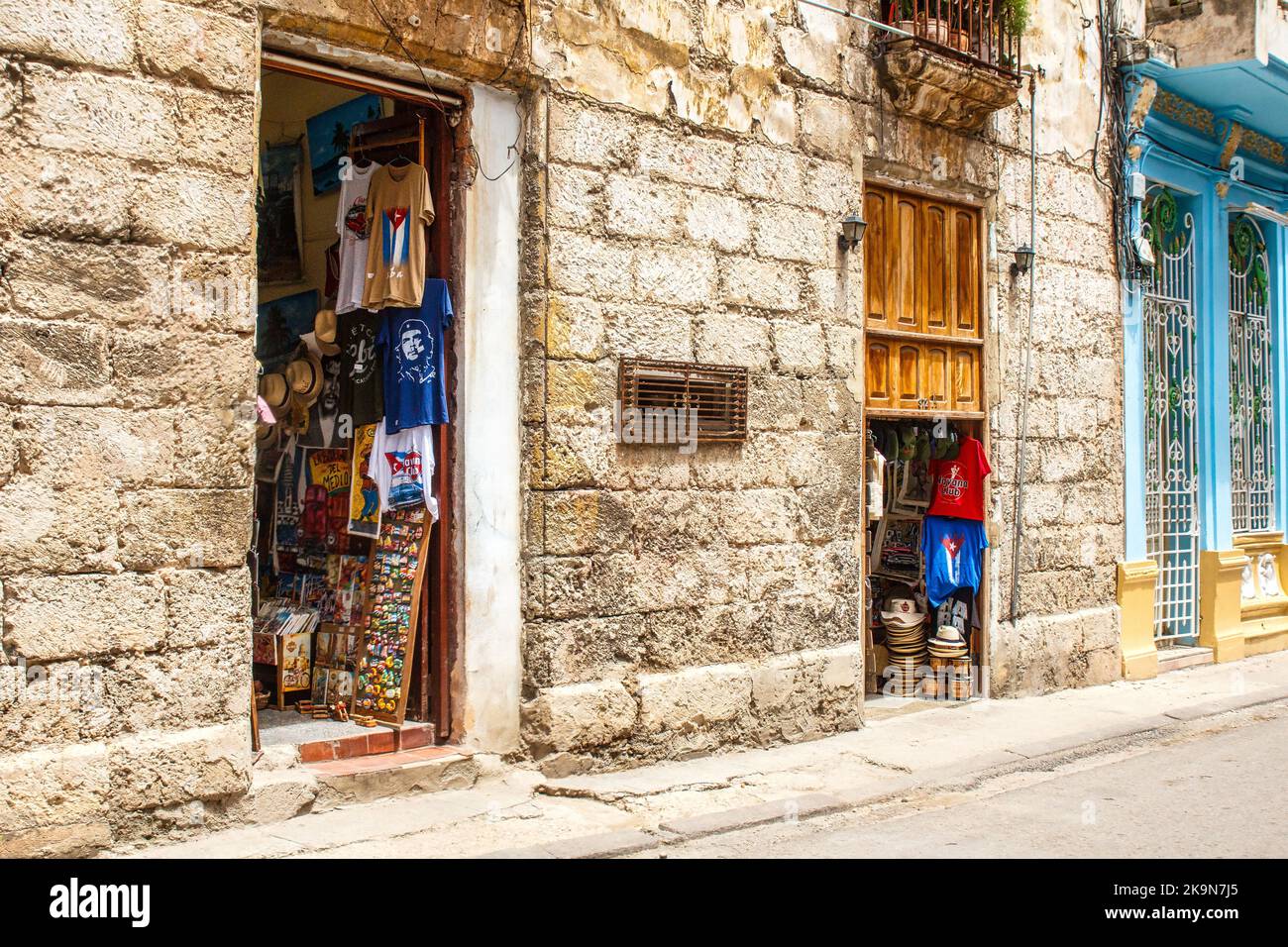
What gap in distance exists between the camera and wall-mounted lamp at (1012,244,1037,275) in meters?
10.4

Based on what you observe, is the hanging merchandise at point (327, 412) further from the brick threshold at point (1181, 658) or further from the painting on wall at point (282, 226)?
the brick threshold at point (1181, 658)

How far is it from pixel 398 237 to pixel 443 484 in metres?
1.34

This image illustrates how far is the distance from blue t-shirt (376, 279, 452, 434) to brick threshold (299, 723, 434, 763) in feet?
5.23

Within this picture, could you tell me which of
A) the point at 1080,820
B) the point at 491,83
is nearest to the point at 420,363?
the point at 491,83

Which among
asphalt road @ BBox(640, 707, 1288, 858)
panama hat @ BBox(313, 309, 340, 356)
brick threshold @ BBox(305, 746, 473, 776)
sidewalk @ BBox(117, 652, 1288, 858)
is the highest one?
panama hat @ BBox(313, 309, 340, 356)

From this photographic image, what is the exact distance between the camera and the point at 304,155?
8.80 m

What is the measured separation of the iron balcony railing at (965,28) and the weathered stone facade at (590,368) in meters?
0.47

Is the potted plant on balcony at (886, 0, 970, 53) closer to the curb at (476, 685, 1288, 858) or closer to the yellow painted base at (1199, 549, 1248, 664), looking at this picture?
the curb at (476, 685, 1288, 858)

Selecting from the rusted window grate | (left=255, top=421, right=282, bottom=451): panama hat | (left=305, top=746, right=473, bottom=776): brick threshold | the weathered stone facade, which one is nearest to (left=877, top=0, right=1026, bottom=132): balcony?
the weathered stone facade

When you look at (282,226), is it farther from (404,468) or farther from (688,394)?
(688,394)

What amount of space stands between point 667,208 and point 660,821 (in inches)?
137

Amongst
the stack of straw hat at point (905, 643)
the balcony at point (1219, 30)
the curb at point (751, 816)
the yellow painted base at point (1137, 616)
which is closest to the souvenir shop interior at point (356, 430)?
the curb at point (751, 816)

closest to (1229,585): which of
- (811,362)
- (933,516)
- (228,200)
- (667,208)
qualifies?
(933,516)

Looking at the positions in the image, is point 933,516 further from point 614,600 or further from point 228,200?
point 228,200
